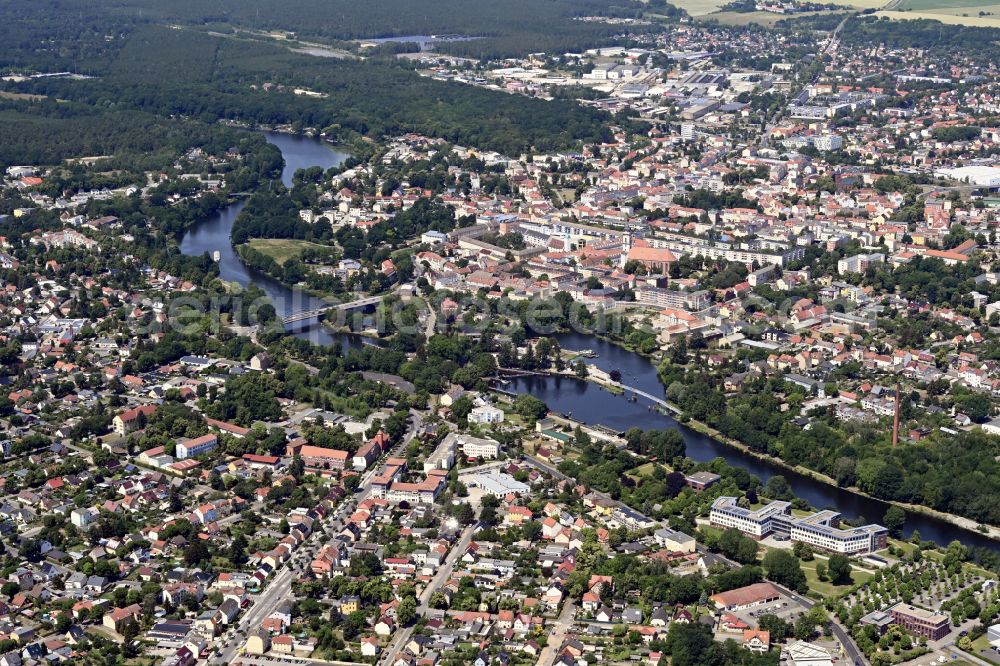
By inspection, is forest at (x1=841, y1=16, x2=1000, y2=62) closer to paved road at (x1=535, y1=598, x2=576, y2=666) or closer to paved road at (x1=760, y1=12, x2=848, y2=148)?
paved road at (x1=760, y1=12, x2=848, y2=148)

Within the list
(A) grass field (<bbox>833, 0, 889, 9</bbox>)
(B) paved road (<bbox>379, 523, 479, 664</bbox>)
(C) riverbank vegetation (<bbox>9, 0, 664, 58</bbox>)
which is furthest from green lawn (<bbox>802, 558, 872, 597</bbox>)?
(A) grass field (<bbox>833, 0, 889, 9</bbox>)

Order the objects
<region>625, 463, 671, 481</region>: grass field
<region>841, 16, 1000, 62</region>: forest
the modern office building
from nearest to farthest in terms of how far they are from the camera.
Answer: the modern office building, <region>625, 463, 671, 481</region>: grass field, <region>841, 16, 1000, 62</region>: forest

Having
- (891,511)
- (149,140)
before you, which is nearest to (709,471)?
(891,511)

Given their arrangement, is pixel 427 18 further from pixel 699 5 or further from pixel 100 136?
pixel 100 136

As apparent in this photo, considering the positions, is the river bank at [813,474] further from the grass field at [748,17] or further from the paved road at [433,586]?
the grass field at [748,17]

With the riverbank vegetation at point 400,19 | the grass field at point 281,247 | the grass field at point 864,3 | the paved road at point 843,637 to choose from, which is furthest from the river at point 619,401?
the grass field at point 864,3

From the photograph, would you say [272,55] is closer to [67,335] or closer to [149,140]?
[149,140]

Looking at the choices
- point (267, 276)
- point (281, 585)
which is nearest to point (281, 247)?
point (267, 276)
